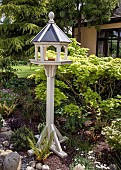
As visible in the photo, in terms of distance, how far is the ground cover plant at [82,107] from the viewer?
178 inches

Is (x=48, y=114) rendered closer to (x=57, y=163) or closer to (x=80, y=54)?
(x=57, y=163)

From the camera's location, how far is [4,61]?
10.3m

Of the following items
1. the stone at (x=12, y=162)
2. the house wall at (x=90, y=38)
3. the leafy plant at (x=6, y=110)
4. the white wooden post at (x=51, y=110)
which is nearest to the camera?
the stone at (x=12, y=162)

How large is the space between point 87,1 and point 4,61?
4.81m

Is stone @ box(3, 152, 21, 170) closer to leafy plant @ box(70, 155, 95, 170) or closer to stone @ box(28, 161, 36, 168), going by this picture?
stone @ box(28, 161, 36, 168)

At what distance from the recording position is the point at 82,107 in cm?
558

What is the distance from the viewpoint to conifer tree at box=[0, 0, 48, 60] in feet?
34.7

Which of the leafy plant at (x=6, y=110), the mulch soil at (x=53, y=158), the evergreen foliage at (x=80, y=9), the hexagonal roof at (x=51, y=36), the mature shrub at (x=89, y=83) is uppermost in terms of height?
the evergreen foliage at (x=80, y=9)

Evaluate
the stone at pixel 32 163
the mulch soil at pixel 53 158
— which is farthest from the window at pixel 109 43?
the stone at pixel 32 163

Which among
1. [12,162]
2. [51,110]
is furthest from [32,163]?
[51,110]

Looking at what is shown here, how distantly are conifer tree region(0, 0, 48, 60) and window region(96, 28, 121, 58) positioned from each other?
13.5 feet

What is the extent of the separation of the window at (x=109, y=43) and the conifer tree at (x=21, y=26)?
4110 millimetres

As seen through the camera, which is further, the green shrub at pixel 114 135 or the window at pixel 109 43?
the window at pixel 109 43

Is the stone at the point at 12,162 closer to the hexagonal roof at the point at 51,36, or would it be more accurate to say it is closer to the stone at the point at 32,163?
the stone at the point at 32,163
